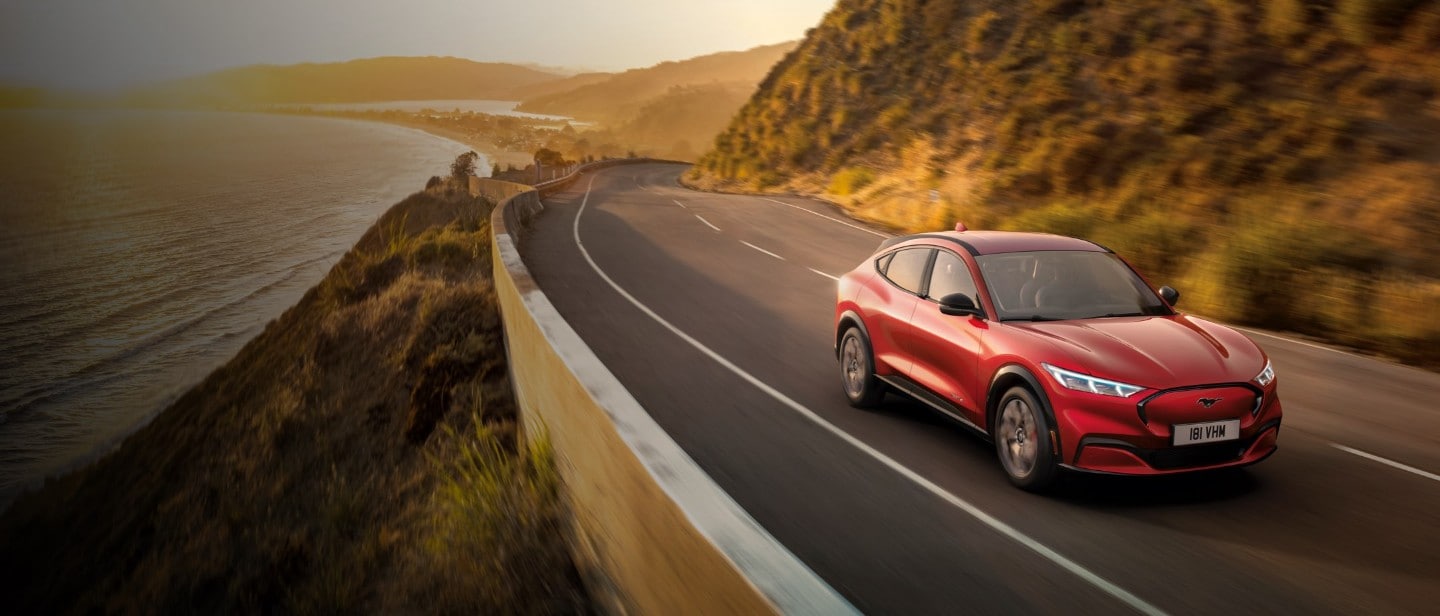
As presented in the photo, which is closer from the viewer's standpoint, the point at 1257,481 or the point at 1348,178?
the point at 1257,481

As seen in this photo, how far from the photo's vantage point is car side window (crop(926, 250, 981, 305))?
7.05 meters

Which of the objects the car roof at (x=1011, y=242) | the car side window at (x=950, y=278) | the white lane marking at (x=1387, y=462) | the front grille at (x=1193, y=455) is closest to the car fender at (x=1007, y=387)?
the front grille at (x=1193, y=455)

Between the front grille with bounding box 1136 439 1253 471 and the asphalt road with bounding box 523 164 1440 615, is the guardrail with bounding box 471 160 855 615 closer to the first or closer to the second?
the asphalt road with bounding box 523 164 1440 615

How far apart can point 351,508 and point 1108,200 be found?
53.4ft

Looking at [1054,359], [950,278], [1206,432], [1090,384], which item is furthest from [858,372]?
[1206,432]

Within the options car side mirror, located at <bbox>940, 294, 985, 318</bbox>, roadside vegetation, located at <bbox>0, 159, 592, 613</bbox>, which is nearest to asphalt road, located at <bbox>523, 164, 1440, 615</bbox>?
car side mirror, located at <bbox>940, 294, 985, 318</bbox>

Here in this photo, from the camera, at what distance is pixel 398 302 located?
51.3 feet

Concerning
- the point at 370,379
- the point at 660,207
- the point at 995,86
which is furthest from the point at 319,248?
the point at 370,379

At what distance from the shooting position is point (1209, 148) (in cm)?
1883

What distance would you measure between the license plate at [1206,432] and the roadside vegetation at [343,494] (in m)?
3.43

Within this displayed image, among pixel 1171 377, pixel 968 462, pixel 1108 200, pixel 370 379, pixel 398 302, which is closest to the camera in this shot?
pixel 1171 377

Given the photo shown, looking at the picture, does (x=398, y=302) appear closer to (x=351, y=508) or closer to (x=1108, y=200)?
(x=351, y=508)

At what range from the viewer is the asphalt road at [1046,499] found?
4582 mm

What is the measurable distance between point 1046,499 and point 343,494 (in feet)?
23.1
